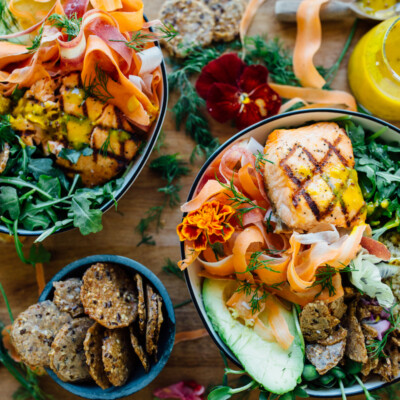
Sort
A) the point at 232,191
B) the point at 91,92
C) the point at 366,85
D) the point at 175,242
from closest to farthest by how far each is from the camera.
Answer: the point at 232,191, the point at 91,92, the point at 366,85, the point at 175,242

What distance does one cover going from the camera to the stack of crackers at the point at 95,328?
1961 mm

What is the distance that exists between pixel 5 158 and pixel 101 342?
96cm

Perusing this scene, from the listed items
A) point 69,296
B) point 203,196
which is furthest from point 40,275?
point 203,196

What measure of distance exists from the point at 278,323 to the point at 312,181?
0.65m

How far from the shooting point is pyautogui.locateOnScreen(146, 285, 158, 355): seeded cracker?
6.34 feet

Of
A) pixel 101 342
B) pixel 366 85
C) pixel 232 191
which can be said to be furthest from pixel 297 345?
pixel 366 85

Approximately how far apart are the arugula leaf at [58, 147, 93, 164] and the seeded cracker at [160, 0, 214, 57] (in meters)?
0.77

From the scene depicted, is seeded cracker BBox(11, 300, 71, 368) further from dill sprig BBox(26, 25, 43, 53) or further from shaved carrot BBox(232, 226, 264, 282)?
dill sprig BBox(26, 25, 43, 53)

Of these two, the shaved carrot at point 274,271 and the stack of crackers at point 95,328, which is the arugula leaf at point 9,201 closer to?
the stack of crackers at point 95,328

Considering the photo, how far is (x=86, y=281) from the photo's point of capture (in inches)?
78.8

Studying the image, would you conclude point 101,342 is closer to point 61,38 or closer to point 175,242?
point 175,242

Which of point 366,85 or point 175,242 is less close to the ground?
point 366,85

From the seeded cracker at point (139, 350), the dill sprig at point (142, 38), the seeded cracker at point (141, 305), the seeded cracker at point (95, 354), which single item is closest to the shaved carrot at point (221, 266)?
the seeded cracker at point (141, 305)

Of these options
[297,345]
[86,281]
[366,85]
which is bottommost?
[297,345]
